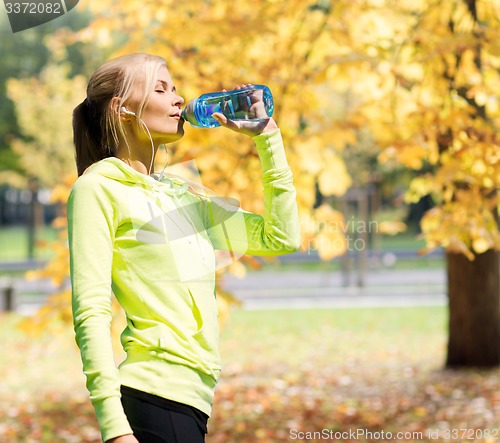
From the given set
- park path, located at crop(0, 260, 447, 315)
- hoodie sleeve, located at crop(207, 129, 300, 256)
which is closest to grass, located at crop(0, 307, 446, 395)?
park path, located at crop(0, 260, 447, 315)

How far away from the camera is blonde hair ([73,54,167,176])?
2.03 metres

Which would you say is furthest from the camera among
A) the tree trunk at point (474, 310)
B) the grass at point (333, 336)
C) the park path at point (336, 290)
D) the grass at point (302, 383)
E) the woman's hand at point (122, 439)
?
the park path at point (336, 290)

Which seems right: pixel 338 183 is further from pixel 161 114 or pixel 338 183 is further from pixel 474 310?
pixel 161 114

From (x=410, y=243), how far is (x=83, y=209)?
35.2m

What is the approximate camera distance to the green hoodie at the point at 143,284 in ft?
5.93

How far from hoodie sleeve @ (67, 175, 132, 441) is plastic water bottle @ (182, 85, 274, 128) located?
341 mm

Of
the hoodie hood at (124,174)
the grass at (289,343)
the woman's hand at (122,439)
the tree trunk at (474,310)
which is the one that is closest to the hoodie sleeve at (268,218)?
the hoodie hood at (124,174)

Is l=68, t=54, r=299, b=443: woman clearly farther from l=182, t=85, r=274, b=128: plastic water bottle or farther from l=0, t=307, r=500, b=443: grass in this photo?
l=0, t=307, r=500, b=443: grass

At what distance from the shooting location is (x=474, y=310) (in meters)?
8.20

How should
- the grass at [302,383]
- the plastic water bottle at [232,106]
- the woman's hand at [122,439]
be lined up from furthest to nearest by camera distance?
the grass at [302,383] < the plastic water bottle at [232,106] < the woman's hand at [122,439]

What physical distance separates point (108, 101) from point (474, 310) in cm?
681

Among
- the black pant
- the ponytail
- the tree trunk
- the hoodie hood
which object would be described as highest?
the ponytail

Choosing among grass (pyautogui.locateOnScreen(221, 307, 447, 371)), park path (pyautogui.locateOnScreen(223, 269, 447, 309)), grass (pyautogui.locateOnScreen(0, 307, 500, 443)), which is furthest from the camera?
park path (pyautogui.locateOnScreen(223, 269, 447, 309))

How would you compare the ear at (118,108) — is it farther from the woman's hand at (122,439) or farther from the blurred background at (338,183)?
the blurred background at (338,183)
